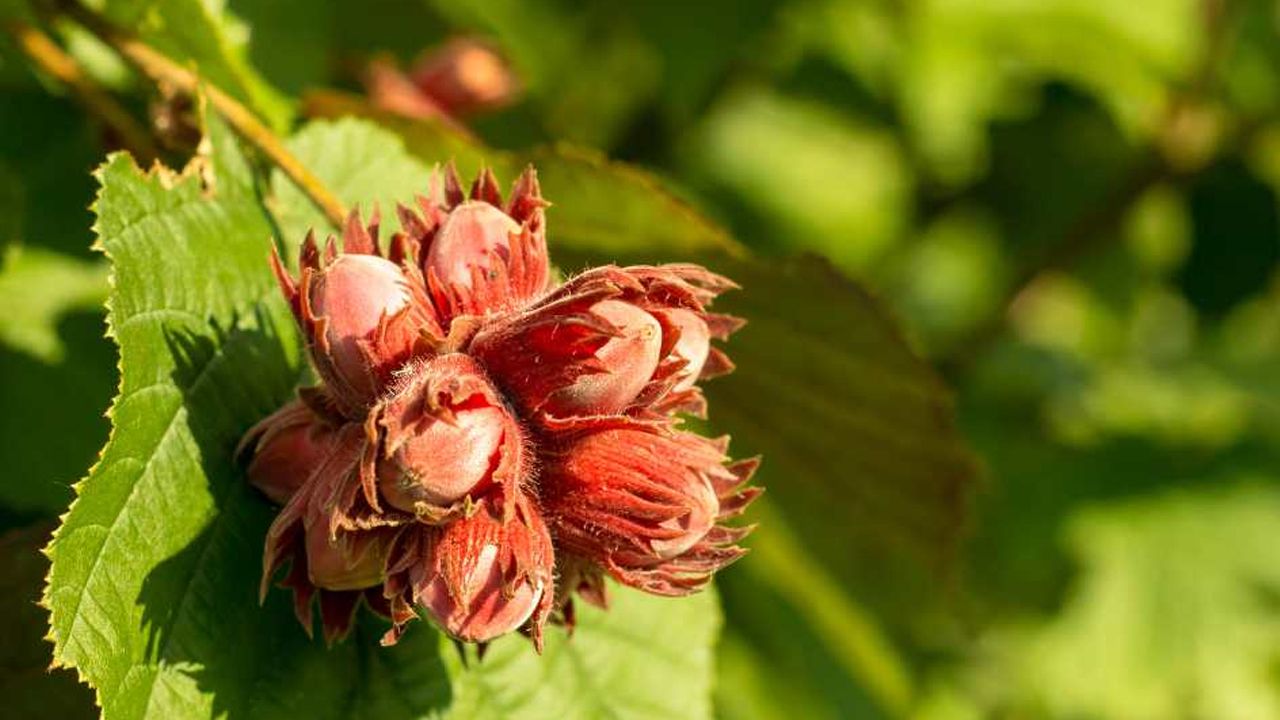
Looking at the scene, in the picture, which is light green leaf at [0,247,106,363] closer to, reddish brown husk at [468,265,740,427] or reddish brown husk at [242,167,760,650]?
reddish brown husk at [242,167,760,650]

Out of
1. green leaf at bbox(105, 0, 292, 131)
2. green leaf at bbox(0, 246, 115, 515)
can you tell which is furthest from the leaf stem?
green leaf at bbox(0, 246, 115, 515)

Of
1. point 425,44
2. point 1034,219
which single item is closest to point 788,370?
point 425,44

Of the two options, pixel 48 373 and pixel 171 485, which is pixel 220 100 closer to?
pixel 48 373

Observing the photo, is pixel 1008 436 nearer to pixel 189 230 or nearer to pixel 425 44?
pixel 425 44

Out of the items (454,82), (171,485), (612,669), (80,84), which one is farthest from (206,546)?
(454,82)

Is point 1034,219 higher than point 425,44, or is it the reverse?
point 425,44

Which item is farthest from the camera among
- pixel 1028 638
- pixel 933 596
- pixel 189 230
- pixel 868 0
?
pixel 1028 638

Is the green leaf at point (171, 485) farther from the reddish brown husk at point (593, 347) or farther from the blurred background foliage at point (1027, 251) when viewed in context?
the blurred background foliage at point (1027, 251)

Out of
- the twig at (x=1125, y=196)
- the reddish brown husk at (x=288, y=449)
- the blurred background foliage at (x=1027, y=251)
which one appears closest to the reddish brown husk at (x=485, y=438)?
the reddish brown husk at (x=288, y=449)
